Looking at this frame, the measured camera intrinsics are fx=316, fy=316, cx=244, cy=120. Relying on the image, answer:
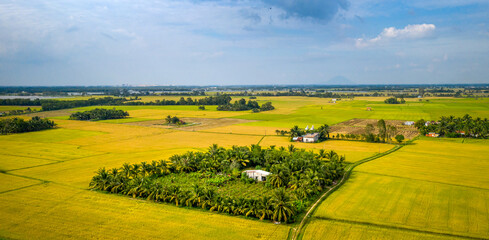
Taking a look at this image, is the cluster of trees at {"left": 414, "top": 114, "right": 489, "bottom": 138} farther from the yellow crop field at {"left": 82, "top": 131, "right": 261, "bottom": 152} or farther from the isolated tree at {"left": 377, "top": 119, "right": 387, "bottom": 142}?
the yellow crop field at {"left": 82, "top": 131, "right": 261, "bottom": 152}

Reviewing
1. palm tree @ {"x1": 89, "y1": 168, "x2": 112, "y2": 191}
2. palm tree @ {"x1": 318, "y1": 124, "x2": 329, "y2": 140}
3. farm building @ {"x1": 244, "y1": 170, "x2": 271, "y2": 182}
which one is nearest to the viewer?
palm tree @ {"x1": 89, "y1": 168, "x2": 112, "y2": 191}

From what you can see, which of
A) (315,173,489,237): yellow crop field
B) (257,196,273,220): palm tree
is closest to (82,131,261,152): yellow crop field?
(315,173,489,237): yellow crop field

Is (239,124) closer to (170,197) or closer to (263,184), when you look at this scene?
(263,184)

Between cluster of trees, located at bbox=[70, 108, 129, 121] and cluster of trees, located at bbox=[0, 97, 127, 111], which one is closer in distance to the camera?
cluster of trees, located at bbox=[70, 108, 129, 121]

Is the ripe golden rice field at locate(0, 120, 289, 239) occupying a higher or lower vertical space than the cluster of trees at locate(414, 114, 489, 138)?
lower

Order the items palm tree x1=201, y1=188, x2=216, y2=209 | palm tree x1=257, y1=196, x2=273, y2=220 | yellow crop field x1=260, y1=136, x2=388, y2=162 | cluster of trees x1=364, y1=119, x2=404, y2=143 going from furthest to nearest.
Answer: cluster of trees x1=364, y1=119, x2=404, y2=143
yellow crop field x1=260, y1=136, x2=388, y2=162
palm tree x1=201, y1=188, x2=216, y2=209
palm tree x1=257, y1=196, x2=273, y2=220

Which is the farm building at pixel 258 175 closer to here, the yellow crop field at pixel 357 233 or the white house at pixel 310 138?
the yellow crop field at pixel 357 233

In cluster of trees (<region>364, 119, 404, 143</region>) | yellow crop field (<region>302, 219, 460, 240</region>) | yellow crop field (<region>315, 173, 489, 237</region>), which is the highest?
cluster of trees (<region>364, 119, 404, 143</region>)
